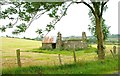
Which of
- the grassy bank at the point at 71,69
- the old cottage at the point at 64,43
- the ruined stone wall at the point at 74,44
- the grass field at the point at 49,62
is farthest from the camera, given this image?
the old cottage at the point at 64,43

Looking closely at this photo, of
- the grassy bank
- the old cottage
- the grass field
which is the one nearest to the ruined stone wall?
the old cottage

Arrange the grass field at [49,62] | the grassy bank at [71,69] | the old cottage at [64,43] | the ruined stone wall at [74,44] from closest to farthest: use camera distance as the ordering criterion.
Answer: the grassy bank at [71,69] → the grass field at [49,62] → the ruined stone wall at [74,44] → the old cottage at [64,43]

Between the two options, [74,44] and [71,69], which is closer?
[71,69]

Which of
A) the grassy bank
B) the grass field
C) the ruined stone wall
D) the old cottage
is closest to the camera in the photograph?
the grassy bank

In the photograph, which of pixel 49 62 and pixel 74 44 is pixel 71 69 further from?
pixel 74 44

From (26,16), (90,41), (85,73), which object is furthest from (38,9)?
(90,41)

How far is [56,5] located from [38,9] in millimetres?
1299

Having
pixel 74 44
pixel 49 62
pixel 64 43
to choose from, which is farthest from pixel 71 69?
pixel 64 43

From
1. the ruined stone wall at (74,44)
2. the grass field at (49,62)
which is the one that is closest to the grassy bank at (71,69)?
the grass field at (49,62)

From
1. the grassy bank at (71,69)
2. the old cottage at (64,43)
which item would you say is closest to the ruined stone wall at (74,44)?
the old cottage at (64,43)

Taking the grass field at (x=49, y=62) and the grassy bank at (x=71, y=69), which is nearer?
the grassy bank at (x=71, y=69)

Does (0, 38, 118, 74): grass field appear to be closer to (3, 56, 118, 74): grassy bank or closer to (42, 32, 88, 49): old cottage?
(3, 56, 118, 74): grassy bank

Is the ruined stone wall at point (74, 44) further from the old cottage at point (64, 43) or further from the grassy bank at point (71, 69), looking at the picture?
the grassy bank at point (71, 69)

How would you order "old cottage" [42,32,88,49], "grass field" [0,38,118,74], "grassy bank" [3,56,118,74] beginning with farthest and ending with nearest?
"old cottage" [42,32,88,49] → "grass field" [0,38,118,74] → "grassy bank" [3,56,118,74]
